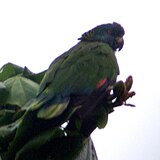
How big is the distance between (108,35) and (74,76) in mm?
664

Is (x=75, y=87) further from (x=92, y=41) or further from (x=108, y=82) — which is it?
(x=92, y=41)

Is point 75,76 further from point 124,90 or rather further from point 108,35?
point 108,35

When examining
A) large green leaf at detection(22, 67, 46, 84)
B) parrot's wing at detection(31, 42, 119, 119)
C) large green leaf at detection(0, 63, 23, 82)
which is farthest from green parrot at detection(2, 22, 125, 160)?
large green leaf at detection(0, 63, 23, 82)

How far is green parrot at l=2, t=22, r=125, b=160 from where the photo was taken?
2041 millimetres

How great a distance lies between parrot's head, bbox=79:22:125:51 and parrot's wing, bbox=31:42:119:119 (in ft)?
0.73

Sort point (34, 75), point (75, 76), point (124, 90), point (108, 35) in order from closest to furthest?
point (124, 90)
point (75, 76)
point (34, 75)
point (108, 35)

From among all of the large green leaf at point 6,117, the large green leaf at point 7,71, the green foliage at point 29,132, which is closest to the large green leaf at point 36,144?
the green foliage at point 29,132

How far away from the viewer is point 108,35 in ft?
9.82

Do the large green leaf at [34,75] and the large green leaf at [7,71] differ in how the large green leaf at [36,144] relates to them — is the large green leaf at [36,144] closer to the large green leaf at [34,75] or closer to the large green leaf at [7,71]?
the large green leaf at [34,75]

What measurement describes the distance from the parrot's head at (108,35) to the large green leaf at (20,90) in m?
0.66

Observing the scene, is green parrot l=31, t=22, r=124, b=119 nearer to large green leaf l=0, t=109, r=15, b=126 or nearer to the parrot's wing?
the parrot's wing

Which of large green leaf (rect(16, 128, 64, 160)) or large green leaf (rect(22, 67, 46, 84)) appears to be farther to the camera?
large green leaf (rect(22, 67, 46, 84))

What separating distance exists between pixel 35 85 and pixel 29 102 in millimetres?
227

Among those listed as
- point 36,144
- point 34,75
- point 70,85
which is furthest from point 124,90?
point 34,75
